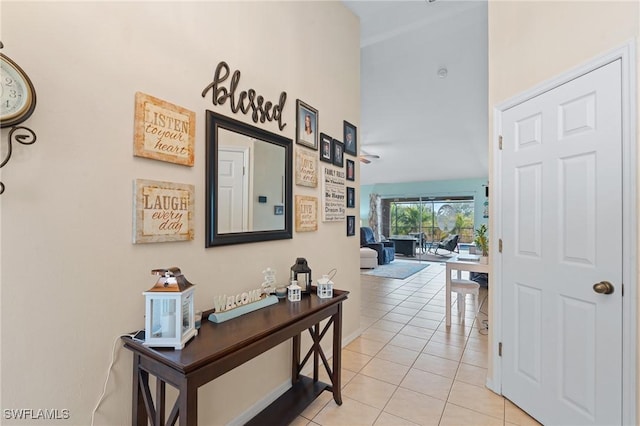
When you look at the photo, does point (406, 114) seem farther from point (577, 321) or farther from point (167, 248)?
point (167, 248)

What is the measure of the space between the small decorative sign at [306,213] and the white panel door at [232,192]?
0.52 meters

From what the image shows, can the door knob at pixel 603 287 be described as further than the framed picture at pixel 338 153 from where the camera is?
No

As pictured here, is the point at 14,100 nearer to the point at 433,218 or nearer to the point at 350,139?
the point at 350,139

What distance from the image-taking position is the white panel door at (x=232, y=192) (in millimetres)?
1703

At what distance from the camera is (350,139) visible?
303 centimetres

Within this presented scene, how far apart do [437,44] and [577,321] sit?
327 cm

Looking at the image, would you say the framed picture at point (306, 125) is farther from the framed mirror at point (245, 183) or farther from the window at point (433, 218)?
the window at point (433, 218)

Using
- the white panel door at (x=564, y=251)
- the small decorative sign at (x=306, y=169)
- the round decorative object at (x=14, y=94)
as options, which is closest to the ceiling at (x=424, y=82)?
the small decorative sign at (x=306, y=169)

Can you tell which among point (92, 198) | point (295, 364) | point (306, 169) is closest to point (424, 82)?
point (306, 169)

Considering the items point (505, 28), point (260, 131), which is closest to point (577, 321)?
Result: point (505, 28)

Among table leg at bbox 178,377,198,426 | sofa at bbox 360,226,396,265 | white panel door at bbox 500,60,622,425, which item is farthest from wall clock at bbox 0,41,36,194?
sofa at bbox 360,226,396,265

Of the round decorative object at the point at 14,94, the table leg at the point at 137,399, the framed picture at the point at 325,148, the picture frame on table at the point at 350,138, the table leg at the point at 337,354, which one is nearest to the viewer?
the round decorative object at the point at 14,94

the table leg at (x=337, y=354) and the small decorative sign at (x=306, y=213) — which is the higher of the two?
the small decorative sign at (x=306, y=213)

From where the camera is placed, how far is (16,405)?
40.1 inches
